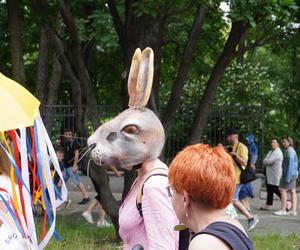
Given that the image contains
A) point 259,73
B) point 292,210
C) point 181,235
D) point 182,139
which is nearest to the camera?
point 181,235

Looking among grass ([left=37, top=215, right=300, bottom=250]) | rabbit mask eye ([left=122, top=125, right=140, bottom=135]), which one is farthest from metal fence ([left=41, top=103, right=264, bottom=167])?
rabbit mask eye ([left=122, top=125, right=140, bottom=135])

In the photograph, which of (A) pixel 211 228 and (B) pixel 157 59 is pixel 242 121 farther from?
(A) pixel 211 228

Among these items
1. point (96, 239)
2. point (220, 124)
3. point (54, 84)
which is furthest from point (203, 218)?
point (220, 124)

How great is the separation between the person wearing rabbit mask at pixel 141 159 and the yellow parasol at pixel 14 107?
443 mm

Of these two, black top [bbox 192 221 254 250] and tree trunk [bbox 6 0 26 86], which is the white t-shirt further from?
tree trunk [bbox 6 0 26 86]

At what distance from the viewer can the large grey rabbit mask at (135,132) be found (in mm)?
3820

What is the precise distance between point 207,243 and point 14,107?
6.23ft

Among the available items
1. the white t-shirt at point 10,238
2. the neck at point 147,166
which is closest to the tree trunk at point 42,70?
the white t-shirt at point 10,238

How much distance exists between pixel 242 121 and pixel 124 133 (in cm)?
1445

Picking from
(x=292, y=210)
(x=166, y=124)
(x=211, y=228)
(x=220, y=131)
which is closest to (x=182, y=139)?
(x=220, y=131)

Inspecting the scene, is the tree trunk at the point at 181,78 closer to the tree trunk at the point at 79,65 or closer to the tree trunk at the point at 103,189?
the tree trunk at the point at 79,65

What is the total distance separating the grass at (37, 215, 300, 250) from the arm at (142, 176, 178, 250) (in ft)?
14.5

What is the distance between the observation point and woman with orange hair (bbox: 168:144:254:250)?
2.53m

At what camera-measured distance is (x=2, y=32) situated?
1485cm
